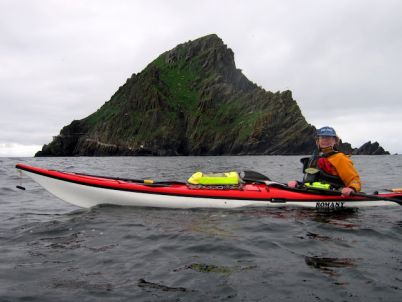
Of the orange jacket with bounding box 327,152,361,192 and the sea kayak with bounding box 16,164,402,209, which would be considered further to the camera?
the sea kayak with bounding box 16,164,402,209

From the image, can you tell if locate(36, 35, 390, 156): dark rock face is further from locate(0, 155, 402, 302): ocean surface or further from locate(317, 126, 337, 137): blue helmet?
locate(0, 155, 402, 302): ocean surface

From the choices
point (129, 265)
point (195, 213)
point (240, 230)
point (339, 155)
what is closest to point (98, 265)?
point (129, 265)

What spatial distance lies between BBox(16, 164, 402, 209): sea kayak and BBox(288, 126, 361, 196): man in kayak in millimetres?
296

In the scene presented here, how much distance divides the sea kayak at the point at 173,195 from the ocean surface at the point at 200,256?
0.36 m

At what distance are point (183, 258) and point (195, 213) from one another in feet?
10.6

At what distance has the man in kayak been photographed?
343 inches

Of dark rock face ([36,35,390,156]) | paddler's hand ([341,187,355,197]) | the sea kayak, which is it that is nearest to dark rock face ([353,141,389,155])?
dark rock face ([36,35,390,156])

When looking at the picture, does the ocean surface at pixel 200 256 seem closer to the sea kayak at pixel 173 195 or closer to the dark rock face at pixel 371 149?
the sea kayak at pixel 173 195

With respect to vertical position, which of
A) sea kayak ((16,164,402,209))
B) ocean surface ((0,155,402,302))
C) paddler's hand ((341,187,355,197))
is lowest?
ocean surface ((0,155,402,302))

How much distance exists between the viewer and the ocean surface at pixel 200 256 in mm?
4141

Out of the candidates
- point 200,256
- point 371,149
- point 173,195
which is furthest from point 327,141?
point 371,149

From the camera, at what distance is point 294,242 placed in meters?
6.13

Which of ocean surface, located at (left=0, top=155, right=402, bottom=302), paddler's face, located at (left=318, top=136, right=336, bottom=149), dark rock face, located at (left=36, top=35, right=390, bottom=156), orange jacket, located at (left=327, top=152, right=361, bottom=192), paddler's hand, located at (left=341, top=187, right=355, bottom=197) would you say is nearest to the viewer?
ocean surface, located at (left=0, top=155, right=402, bottom=302)

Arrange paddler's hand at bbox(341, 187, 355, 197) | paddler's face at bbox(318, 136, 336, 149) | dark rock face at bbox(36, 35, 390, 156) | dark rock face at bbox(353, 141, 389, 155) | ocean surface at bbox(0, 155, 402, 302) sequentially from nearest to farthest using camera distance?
ocean surface at bbox(0, 155, 402, 302) → paddler's hand at bbox(341, 187, 355, 197) → paddler's face at bbox(318, 136, 336, 149) → dark rock face at bbox(36, 35, 390, 156) → dark rock face at bbox(353, 141, 389, 155)
